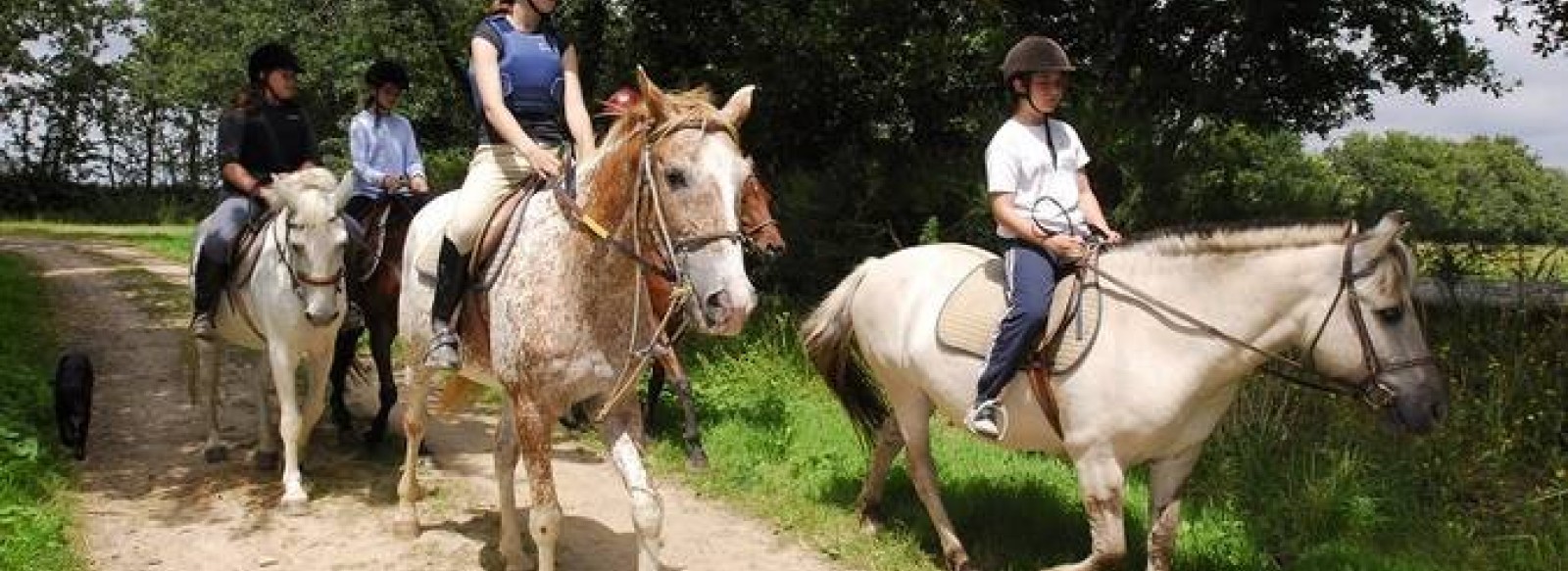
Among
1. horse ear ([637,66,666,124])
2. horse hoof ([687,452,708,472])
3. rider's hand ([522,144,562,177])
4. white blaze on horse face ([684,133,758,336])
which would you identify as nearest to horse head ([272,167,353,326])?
rider's hand ([522,144,562,177])

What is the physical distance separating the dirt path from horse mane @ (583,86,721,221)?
2224mm

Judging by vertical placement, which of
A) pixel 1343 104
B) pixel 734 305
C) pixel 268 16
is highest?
pixel 268 16

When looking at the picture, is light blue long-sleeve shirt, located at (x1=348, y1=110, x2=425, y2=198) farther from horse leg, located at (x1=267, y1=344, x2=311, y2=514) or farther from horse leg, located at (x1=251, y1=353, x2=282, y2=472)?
horse leg, located at (x1=267, y1=344, x2=311, y2=514)

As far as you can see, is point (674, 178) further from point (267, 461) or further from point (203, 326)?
point (203, 326)

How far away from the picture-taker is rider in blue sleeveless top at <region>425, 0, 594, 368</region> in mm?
4730

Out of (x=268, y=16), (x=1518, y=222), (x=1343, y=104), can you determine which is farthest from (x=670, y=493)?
(x=268, y=16)

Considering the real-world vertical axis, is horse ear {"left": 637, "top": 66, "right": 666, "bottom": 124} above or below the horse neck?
above

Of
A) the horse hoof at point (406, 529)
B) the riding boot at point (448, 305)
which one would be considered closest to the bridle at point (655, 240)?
the riding boot at point (448, 305)

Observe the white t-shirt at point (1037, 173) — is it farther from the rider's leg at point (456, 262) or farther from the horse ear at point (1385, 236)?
the rider's leg at point (456, 262)

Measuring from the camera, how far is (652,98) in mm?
3895

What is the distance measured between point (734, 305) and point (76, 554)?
409 cm

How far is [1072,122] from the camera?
1013 centimetres

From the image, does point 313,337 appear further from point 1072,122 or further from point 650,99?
point 1072,122

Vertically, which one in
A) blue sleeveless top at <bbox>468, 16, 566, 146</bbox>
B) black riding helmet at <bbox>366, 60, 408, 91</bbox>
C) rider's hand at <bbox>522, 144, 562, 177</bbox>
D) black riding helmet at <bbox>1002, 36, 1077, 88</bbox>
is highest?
black riding helmet at <bbox>366, 60, 408, 91</bbox>
